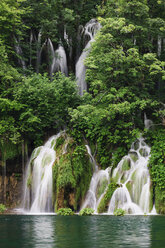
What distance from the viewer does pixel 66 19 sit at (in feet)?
96.5

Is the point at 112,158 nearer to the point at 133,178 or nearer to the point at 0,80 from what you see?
the point at 133,178

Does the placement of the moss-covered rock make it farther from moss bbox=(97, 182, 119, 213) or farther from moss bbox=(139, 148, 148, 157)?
moss bbox=(139, 148, 148, 157)

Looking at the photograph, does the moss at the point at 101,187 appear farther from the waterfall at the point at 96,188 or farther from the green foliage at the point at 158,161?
the green foliage at the point at 158,161

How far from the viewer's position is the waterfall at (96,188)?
59.0 ft

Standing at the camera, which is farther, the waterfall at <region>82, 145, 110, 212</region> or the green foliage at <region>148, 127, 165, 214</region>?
the waterfall at <region>82, 145, 110, 212</region>

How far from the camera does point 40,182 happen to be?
1881 centimetres

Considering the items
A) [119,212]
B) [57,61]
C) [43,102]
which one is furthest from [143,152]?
[57,61]

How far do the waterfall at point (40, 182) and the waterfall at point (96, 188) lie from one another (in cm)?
218

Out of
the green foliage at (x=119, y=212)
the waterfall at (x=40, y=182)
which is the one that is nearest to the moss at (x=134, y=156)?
the green foliage at (x=119, y=212)

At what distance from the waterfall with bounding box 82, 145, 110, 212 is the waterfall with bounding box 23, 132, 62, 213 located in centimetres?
218

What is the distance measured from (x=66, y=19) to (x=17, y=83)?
33.2 ft

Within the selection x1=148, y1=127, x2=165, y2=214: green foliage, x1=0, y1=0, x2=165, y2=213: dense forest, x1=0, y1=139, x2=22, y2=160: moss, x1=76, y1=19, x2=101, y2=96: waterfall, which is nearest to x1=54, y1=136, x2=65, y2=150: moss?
x1=0, y1=0, x2=165, y2=213: dense forest

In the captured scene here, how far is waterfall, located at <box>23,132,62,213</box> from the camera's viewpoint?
18172 mm

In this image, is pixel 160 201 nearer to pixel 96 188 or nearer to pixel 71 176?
pixel 96 188
